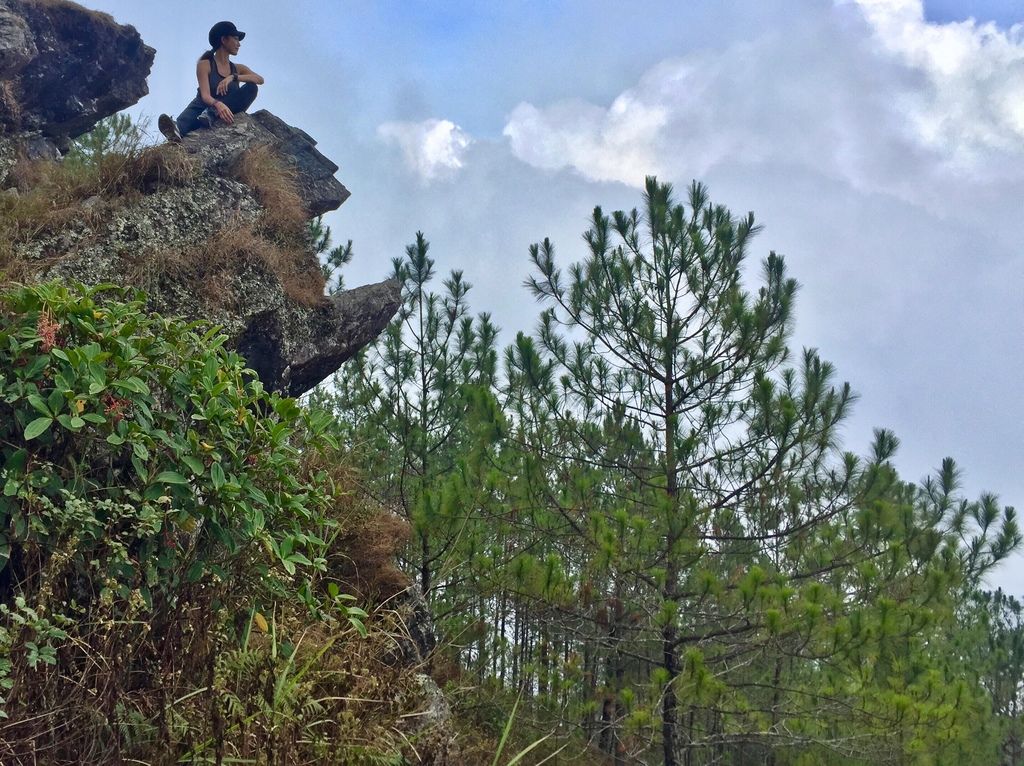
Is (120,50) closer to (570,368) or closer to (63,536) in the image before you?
(570,368)

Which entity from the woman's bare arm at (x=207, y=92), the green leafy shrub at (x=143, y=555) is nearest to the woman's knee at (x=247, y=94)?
the woman's bare arm at (x=207, y=92)

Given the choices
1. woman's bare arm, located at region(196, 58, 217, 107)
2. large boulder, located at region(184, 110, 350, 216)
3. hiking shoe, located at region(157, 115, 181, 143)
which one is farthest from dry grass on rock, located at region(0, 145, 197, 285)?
woman's bare arm, located at region(196, 58, 217, 107)

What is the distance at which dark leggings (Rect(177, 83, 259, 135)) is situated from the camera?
26.9 ft

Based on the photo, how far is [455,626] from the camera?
27.3ft

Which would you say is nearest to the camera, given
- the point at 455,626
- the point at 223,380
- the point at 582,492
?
the point at 223,380

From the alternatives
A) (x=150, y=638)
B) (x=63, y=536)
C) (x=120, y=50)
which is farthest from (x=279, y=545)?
(x=120, y=50)

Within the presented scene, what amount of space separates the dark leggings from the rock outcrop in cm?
25

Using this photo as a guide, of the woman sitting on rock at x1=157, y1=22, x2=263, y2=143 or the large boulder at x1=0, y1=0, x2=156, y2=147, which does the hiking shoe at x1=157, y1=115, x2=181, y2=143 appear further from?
the large boulder at x1=0, y1=0, x2=156, y2=147

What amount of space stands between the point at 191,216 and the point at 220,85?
2542 mm

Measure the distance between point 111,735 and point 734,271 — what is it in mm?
7117

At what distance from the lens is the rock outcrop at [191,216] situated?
6.06 meters

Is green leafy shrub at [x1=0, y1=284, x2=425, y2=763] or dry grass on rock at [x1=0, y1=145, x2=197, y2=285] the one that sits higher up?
dry grass on rock at [x1=0, y1=145, x2=197, y2=285]

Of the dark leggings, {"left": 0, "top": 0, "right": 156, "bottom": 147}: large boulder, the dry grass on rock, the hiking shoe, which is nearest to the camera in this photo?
the dry grass on rock

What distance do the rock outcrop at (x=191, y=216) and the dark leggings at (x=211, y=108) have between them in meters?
0.25
